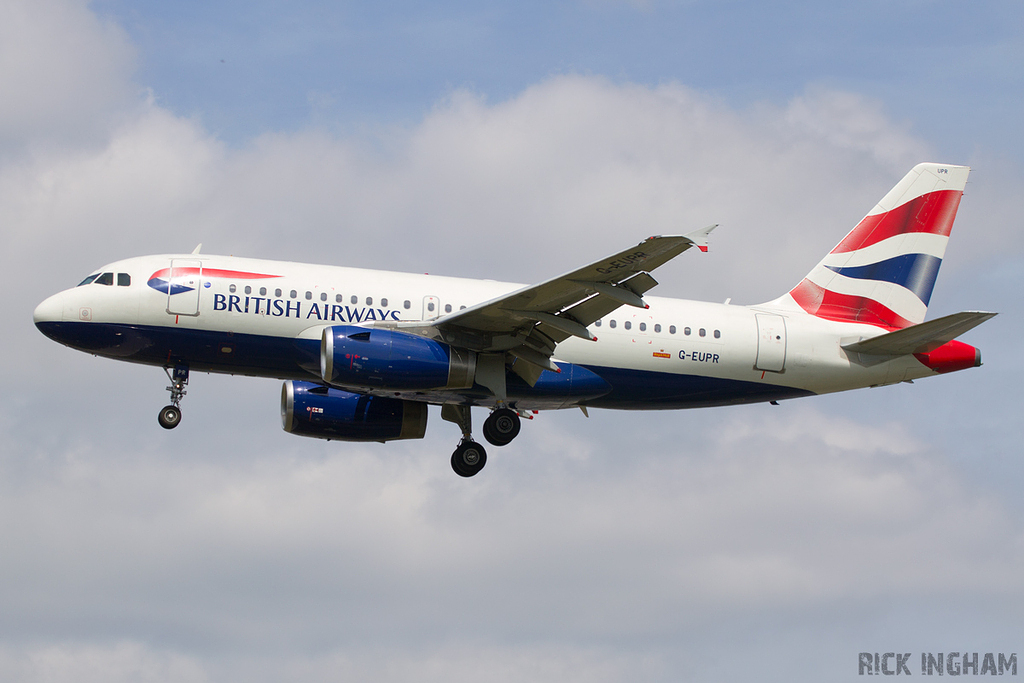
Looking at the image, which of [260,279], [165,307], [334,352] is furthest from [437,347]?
[165,307]

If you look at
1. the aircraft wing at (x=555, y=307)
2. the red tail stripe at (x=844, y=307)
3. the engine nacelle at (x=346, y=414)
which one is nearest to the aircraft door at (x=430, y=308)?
the aircraft wing at (x=555, y=307)

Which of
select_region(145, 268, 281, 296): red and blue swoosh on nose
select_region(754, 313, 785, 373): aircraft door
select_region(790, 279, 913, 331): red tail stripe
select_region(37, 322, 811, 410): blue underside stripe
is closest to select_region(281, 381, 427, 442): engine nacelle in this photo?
select_region(37, 322, 811, 410): blue underside stripe

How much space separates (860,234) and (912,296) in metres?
2.48

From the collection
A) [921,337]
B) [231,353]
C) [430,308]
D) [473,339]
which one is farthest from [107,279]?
[921,337]

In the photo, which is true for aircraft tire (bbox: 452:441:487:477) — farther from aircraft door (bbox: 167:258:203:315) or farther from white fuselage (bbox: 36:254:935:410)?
aircraft door (bbox: 167:258:203:315)

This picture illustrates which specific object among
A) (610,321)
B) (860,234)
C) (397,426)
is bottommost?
(397,426)

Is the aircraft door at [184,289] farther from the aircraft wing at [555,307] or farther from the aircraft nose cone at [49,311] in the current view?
the aircraft wing at [555,307]

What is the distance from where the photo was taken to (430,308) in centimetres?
3136

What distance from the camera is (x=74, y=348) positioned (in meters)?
30.6

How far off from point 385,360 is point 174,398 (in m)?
6.46

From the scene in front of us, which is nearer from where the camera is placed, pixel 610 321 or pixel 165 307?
pixel 165 307

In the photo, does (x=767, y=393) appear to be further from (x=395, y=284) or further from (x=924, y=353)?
(x=395, y=284)

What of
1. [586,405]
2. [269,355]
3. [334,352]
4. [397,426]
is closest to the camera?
[334,352]

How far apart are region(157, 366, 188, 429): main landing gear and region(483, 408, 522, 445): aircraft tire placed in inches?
315
